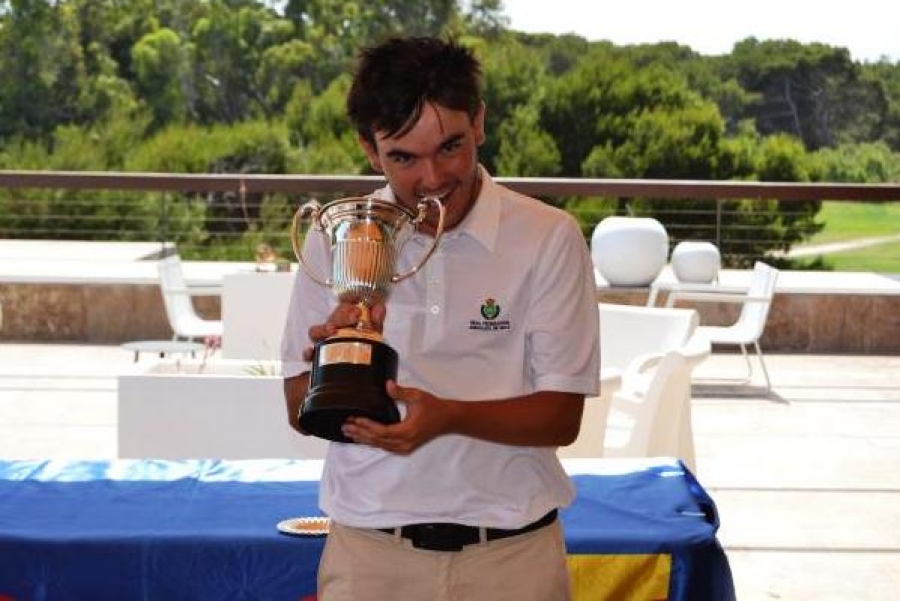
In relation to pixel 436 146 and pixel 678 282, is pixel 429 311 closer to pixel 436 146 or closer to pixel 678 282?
pixel 436 146

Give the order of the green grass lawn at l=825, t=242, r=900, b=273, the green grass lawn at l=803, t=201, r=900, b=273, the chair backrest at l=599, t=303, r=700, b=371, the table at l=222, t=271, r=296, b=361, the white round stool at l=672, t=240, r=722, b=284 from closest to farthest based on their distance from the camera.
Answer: the chair backrest at l=599, t=303, r=700, b=371
the table at l=222, t=271, r=296, b=361
the white round stool at l=672, t=240, r=722, b=284
the green grass lawn at l=825, t=242, r=900, b=273
the green grass lawn at l=803, t=201, r=900, b=273

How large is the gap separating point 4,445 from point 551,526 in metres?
4.21

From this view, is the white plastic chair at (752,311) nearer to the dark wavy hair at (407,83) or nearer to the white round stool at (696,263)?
the white round stool at (696,263)

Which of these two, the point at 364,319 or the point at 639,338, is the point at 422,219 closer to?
the point at 364,319

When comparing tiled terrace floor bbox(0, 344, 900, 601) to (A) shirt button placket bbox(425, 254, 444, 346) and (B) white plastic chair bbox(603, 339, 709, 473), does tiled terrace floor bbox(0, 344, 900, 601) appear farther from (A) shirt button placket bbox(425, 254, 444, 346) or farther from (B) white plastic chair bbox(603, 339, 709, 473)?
(A) shirt button placket bbox(425, 254, 444, 346)

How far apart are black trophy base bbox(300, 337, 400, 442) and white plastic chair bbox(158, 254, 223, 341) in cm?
512

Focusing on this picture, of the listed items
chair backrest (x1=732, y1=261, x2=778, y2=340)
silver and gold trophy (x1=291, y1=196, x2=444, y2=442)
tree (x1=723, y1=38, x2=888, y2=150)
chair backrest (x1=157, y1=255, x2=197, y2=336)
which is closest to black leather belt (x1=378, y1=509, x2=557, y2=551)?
silver and gold trophy (x1=291, y1=196, x2=444, y2=442)

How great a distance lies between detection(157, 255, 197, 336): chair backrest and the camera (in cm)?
671

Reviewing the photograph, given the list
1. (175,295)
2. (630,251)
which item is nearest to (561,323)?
(175,295)

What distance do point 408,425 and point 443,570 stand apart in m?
0.19

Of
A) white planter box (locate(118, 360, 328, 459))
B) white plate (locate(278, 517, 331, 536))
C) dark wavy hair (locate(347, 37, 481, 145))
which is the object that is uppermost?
dark wavy hair (locate(347, 37, 481, 145))

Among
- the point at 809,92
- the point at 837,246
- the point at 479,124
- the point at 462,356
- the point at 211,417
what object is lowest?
the point at 837,246

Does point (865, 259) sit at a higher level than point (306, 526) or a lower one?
lower

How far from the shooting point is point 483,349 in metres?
1.59
